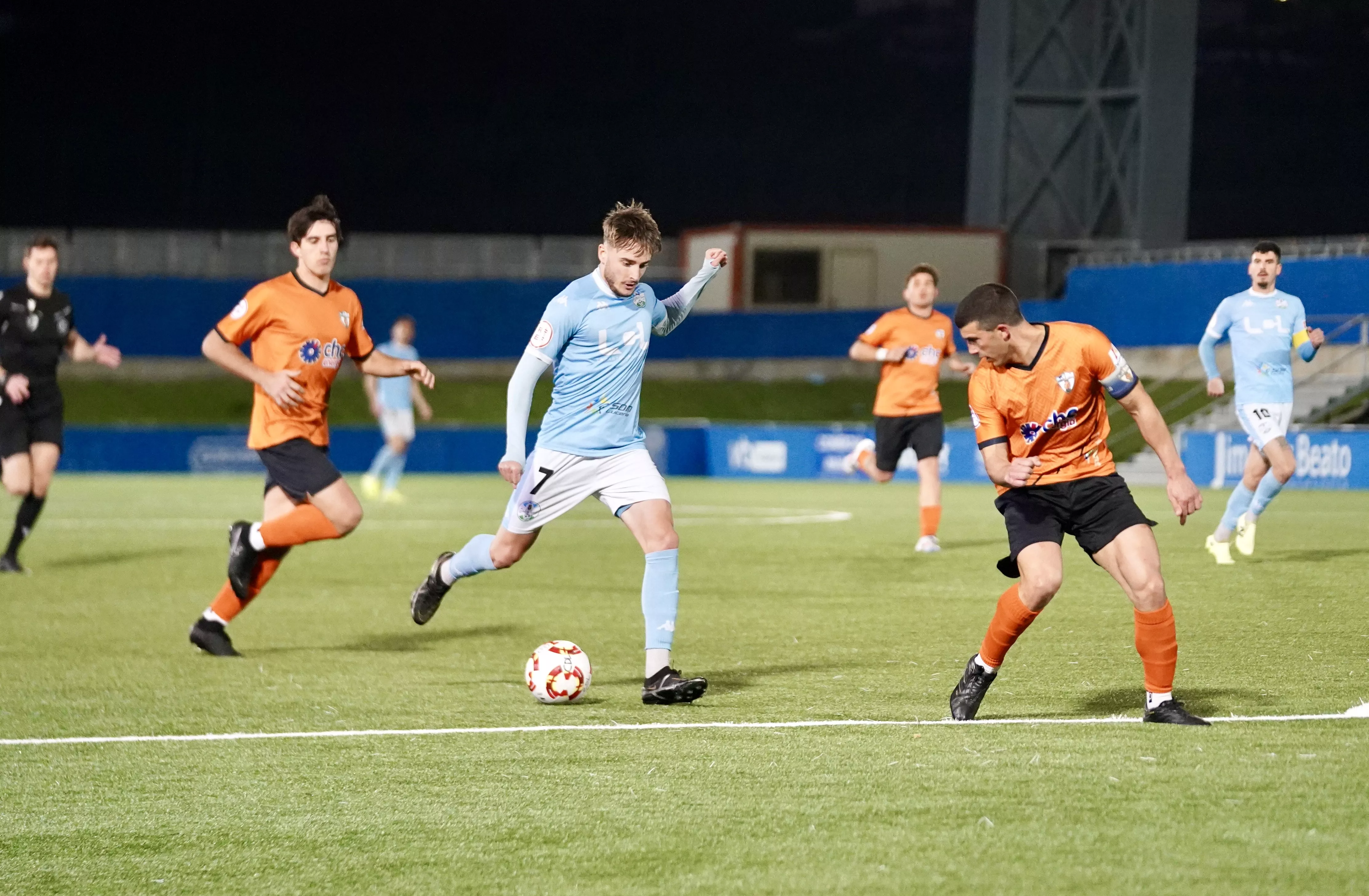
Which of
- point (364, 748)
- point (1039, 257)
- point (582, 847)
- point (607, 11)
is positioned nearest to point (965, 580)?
point (364, 748)

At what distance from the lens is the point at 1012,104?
46062mm

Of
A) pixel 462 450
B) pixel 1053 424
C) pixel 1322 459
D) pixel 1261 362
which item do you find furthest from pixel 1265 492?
pixel 462 450

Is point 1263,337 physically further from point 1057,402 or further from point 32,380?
point 32,380

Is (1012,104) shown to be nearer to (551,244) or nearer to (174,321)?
(551,244)

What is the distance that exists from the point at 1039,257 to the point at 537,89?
16.7 m

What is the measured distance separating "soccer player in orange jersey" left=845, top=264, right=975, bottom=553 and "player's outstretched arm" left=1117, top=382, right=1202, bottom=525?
773 cm

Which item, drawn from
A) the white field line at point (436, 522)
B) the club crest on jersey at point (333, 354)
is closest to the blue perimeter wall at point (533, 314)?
the white field line at point (436, 522)

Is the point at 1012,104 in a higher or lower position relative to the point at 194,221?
higher

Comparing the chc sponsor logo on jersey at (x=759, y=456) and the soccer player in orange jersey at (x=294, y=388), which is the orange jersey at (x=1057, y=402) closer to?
the soccer player in orange jersey at (x=294, y=388)

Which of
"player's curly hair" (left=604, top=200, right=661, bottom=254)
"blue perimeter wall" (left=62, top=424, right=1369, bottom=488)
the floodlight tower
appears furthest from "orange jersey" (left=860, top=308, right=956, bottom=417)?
the floodlight tower

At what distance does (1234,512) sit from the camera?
12.6m

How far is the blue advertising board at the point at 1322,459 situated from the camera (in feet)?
76.3

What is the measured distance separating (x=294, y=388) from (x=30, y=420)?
17.5 feet

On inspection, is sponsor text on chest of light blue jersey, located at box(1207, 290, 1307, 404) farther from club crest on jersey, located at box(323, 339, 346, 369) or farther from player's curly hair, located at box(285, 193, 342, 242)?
player's curly hair, located at box(285, 193, 342, 242)
